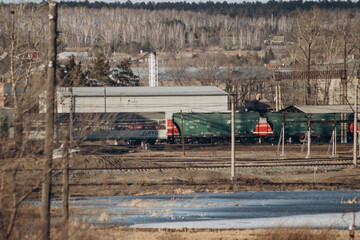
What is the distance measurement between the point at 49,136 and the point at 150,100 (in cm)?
5263

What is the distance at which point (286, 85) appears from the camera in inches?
3374

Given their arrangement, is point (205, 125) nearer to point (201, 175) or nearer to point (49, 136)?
point (201, 175)

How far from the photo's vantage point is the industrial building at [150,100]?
62.8m

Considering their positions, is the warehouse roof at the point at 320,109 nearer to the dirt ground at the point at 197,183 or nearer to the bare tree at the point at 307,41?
the bare tree at the point at 307,41

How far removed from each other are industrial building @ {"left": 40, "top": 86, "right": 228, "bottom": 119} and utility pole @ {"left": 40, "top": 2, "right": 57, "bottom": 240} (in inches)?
1918

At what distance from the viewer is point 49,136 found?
12.2 meters

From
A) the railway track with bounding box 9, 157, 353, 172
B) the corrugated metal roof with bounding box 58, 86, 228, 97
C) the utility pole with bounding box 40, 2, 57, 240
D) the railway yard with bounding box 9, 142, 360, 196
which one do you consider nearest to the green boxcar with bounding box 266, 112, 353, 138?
the railway yard with bounding box 9, 142, 360, 196

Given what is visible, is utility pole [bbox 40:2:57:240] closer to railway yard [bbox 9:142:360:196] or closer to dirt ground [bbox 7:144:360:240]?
dirt ground [bbox 7:144:360:240]

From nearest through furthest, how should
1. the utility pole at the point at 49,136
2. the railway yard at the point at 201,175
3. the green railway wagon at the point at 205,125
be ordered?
the utility pole at the point at 49,136 → the railway yard at the point at 201,175 → the green railway wagon at the point at 205,125

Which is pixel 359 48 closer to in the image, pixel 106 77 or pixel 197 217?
pixel 106 77

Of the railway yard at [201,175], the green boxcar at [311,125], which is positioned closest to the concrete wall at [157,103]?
the green boxcar at [311,125]

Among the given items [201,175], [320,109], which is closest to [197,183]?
[201,175]

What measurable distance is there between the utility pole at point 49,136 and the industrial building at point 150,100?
4872 cm

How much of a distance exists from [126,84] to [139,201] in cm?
6640
